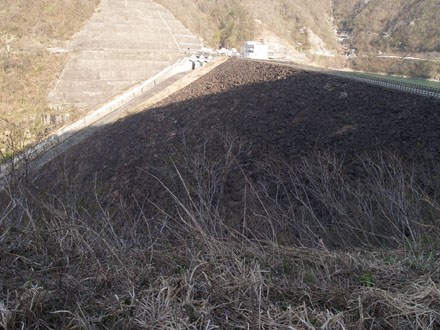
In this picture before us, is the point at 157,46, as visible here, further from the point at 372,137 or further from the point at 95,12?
the point at 372,137

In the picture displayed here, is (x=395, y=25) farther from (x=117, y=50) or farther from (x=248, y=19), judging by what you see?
(x=117, y=50)

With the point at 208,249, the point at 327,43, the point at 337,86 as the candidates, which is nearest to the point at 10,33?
the point at 337,86

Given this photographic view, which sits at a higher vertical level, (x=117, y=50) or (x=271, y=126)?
(x=117, y=50)

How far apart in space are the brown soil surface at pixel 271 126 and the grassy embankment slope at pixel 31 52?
7.05 meters

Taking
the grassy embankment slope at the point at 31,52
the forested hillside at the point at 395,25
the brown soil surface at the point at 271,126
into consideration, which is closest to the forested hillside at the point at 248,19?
the forested hillside at the point at 395,25

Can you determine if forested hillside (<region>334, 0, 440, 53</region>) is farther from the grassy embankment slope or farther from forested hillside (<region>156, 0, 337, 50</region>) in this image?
the grassy embankment slope

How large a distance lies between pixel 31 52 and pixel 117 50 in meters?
6.68

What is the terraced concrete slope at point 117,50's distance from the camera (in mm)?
21016

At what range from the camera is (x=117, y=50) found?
79.9ft

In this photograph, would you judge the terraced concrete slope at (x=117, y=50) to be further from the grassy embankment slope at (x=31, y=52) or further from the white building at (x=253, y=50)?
the white building at (x=253, y=50)

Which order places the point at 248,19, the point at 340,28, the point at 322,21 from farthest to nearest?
the point at 340,28 < the point at 322,21 < the point at 248,19

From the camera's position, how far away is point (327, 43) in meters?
62.8

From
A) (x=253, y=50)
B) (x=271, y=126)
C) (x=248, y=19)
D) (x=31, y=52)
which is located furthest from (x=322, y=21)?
(x=271, y=126)

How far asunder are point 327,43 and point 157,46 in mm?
49099
